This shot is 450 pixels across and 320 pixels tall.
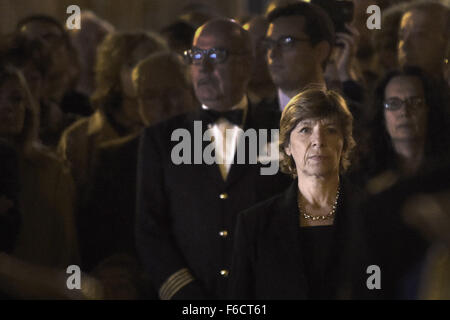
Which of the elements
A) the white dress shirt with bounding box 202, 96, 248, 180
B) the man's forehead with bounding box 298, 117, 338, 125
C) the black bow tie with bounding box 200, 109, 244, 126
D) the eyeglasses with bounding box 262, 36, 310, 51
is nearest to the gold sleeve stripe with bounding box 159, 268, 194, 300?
the white dress shirt with bounding box 202, 96, 248, 180

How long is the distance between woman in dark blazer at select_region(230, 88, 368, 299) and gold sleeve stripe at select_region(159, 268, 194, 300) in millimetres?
236

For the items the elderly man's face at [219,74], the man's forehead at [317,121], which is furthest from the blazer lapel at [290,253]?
the elderly man's face at [219,74]

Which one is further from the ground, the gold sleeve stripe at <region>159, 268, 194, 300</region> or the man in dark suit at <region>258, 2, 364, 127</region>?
the man in dark suit at <region>258, 2, 364, 127</region>

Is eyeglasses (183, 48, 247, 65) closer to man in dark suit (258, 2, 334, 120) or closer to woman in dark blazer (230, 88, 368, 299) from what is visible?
man in dark suit (258, 2, 334, 120)

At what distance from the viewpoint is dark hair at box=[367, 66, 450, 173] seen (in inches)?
97.2

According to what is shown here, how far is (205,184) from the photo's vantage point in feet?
8.35

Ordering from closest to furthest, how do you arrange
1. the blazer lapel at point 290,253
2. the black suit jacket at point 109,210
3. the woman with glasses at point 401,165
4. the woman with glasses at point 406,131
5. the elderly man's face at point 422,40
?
1. the blazer lapel at point 290,253
2. the woman with glasses at point 401,165
3. the woman with glasses at point 406,131
4. the elderly man's face at point 422,40
5. the black suit jacket at point 109,210

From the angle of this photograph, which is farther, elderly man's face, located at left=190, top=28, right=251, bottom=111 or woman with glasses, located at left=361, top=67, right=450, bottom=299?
elderly man's face, located at left=190, top=28, right=251, bottom=111

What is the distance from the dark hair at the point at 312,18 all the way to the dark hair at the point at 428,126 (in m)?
0.23

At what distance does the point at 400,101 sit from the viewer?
8.18ft

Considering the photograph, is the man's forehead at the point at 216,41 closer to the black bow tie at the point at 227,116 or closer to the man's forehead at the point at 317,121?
the black bow tie at the point at 227,116

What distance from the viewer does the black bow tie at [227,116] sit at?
2.51 m
